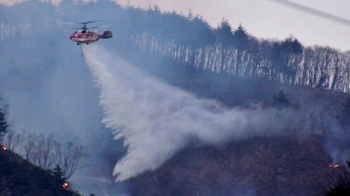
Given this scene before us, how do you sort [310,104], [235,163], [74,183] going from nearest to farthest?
[74,183] < [235,163] < [310,104]

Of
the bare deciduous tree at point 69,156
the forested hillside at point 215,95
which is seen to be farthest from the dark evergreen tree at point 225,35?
the bare deciduous tree at point 69,156

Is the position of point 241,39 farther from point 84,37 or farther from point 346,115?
point 84,37

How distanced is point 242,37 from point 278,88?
37.5ft

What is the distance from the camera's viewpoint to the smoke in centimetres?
7919

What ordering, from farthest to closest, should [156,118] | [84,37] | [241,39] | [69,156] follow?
[241,39] → [156,118] → [69,156] → [84,37]

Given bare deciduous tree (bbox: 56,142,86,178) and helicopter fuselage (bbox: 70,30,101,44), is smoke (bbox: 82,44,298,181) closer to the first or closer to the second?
bare deciduous tree (bbox: 56,142,86,178)

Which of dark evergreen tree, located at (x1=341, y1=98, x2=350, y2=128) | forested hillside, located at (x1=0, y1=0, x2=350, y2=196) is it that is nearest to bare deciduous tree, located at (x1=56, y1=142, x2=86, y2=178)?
forested hillside, located at (x1=0, y1=0, x2=350, y2=196)

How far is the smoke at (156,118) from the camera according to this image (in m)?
79.2

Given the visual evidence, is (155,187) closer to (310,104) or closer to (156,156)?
(156,156)

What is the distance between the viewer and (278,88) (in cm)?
9494

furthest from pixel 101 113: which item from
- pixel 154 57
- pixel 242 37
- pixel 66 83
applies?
pixel 242 37

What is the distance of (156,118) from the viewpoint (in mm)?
83750

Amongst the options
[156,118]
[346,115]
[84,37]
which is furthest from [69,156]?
[346,115]

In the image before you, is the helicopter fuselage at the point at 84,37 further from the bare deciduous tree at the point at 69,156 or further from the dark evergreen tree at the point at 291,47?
the dark evergreen tree at the point at 291,47
